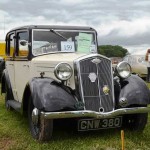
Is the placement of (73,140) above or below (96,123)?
below

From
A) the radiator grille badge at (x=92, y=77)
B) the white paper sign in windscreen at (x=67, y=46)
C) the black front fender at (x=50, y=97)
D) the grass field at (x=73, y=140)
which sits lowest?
the grass field at (x=73, y=140)

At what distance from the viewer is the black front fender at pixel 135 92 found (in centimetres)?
602

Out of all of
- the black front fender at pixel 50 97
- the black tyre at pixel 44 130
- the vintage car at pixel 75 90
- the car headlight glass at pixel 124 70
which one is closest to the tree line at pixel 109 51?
the vintage car at pixel 75 90

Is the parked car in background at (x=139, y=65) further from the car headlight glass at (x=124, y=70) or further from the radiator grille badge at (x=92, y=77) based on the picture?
the radiator grille badge at (x=92, y=77)

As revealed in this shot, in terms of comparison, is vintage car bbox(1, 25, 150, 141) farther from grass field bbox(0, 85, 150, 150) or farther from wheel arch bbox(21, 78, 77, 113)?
grass field bbox(0, 85, 150, 150)

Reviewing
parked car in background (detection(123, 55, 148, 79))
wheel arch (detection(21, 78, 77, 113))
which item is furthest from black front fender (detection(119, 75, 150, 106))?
parked car in background (detection(123, 55, 148, 79))

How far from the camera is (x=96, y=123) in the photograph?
5.90 meters

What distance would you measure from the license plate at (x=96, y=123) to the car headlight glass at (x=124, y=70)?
750 millimetres

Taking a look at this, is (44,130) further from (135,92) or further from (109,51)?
(109,51)

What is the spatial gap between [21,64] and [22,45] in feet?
1.22

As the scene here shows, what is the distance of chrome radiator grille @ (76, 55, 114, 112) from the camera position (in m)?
5.87

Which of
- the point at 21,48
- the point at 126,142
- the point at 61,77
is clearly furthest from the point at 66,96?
the point at 21,48

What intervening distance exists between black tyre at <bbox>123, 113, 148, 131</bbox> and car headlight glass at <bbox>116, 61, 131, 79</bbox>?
0.72 m

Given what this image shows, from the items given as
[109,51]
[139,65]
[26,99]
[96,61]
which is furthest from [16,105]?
[109,51]
